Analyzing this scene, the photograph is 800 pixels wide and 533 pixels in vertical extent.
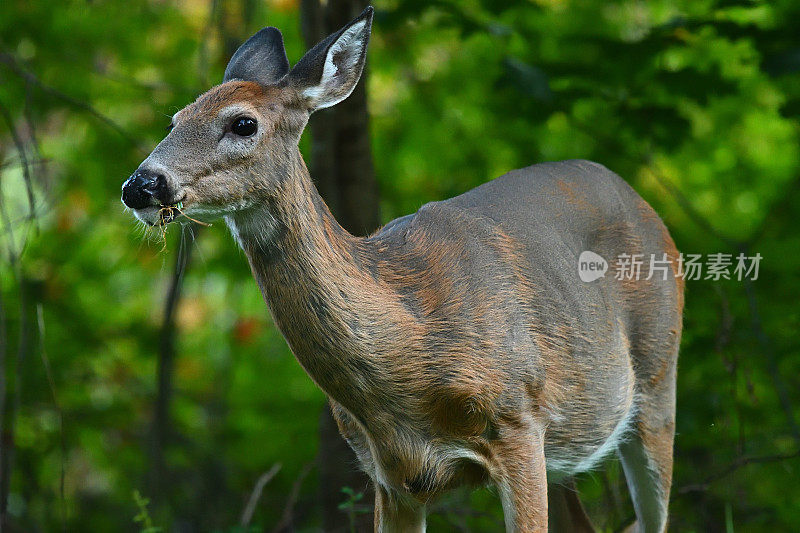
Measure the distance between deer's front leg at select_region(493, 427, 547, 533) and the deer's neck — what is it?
0.60 m

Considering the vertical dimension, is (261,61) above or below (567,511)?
above

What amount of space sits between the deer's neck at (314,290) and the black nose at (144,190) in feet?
1.18

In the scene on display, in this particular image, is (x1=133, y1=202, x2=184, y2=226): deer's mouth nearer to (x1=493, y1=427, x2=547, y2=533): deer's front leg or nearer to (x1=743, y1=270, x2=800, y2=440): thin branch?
(x1=493, y1=427, x2=547, y2=533): deer's front leg

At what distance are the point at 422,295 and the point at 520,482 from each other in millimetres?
816

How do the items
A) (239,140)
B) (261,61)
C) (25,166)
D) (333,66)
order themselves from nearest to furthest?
(239,140) → (333,66) → (261,61) → (25,166)

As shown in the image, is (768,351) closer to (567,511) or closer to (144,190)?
(567,511)

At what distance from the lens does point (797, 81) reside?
665 cm

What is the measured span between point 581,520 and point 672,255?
1441 millimetres

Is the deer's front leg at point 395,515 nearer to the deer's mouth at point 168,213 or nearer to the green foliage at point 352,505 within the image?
the green foliage at point 352,505

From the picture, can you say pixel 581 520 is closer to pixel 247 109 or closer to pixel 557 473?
pixel 557 473

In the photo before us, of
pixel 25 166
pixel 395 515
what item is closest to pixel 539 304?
pixel 395 515

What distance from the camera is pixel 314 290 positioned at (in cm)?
368

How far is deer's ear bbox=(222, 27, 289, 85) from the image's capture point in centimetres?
419

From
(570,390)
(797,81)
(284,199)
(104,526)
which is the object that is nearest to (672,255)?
(570,390)
